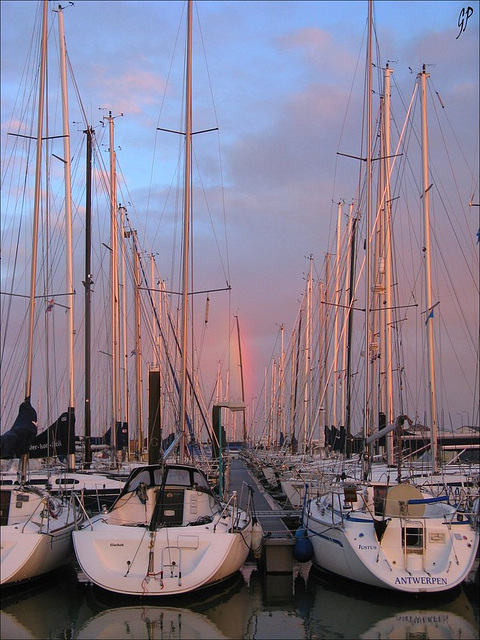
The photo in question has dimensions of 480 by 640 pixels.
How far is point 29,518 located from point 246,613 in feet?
16.5

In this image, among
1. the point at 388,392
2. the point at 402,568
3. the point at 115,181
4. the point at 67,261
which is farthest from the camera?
the point at 115,181

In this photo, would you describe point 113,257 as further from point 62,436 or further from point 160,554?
point 160,554

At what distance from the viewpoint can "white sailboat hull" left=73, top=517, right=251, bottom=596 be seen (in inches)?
529

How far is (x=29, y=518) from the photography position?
1518 centimetres

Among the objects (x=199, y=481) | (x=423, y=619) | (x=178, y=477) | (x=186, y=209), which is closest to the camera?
(x=423, y=619)

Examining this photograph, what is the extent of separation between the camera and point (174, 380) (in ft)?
99.3

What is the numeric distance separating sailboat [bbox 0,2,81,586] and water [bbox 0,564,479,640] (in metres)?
0.66

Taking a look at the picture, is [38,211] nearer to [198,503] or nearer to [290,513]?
[198,503]

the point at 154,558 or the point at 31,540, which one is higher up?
the point at 31,540

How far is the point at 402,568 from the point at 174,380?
17.7 meters

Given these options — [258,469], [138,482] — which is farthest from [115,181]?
[258,469]

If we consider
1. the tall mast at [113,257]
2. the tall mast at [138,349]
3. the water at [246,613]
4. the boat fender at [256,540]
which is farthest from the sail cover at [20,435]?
the tall mast at [138,349]

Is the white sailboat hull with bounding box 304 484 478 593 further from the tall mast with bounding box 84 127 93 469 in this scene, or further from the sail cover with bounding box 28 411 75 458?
the tall mast with bounding box 84 127 93 469

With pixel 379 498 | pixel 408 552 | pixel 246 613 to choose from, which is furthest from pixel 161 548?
pixel 379 498
